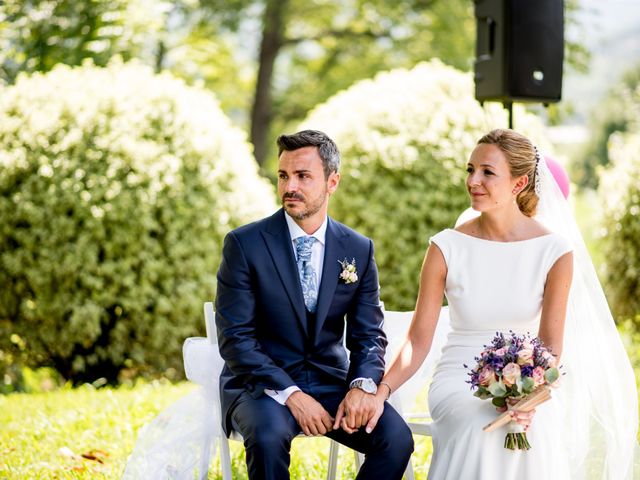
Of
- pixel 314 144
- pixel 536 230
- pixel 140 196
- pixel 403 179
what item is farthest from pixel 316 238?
pixel 403 179

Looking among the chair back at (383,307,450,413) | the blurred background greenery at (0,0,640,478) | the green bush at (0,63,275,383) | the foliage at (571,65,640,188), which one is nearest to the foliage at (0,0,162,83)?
the blurred background greenery at (0,0,640,478)

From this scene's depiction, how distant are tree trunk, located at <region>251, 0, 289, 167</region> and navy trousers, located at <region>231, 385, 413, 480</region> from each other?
13.4 metres

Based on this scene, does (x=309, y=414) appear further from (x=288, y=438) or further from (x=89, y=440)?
(x=89, y=440)

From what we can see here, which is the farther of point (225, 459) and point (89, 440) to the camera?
point (89, 440)

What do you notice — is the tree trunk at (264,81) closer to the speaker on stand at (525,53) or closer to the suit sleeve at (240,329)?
the speaker on stand at (525,53)

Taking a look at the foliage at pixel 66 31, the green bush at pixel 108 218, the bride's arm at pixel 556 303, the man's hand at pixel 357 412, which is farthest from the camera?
the foliage at pixel 66 31

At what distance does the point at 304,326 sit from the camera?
339cm

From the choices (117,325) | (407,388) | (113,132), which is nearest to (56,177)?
(113,132)

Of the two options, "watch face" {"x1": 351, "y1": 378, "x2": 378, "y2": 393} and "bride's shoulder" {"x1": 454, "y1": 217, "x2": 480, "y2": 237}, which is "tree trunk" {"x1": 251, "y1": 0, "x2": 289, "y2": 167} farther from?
"watch face" {"x1": 351, "y1": 378, "x2": 378, "y2": 393}

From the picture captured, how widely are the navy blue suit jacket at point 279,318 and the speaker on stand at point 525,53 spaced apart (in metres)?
3.17

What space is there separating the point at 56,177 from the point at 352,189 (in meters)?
2.49

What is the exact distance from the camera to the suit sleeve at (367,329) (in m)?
3.44

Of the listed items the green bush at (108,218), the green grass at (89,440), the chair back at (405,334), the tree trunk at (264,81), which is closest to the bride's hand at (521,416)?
the chair back at (405,334)

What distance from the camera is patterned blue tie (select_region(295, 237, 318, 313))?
3.44 metres
